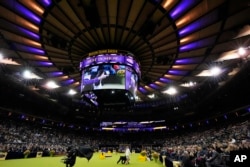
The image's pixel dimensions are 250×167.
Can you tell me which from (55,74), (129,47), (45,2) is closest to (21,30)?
(45,2)

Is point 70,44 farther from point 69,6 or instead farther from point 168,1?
point 168,1

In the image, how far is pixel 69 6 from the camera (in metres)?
14.9

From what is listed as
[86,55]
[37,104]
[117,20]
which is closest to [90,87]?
[86,55]

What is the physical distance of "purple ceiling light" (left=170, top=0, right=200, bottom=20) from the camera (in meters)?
13.8

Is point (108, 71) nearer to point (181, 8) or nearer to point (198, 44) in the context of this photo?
point (198, 44)

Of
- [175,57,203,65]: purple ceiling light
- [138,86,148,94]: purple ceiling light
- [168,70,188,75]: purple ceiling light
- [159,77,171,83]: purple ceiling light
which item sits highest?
[175,57,203,65]: purple ceiling light

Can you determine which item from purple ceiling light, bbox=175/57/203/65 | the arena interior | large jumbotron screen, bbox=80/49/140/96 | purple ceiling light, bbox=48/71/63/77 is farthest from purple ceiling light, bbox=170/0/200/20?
purple ceiling light, bbox=48/71/63/77

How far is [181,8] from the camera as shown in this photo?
47.5ft

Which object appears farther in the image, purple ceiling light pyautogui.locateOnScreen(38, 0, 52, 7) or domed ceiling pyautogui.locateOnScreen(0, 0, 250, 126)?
domed ceiling pyautogui.locateOnScreen(0, 0, 250, 126)

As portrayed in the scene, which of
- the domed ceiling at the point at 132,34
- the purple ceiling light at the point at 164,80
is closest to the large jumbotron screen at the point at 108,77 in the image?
the domed ceiling at the point at 132,34

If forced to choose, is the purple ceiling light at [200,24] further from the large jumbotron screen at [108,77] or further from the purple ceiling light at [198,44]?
the large jumbotron screen at [108,77]

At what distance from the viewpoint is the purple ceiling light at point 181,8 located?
13844mm

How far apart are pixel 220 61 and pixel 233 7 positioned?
10167mm

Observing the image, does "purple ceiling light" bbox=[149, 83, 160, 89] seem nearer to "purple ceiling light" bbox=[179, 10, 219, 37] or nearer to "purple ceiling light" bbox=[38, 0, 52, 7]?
"purple ceiling light" bbox=[179, 10, 219, 37]
